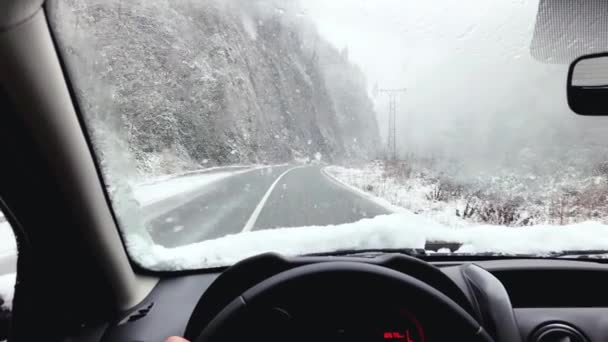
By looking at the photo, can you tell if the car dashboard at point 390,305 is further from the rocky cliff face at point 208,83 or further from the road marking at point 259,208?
the rocky cliff face at point 208,83

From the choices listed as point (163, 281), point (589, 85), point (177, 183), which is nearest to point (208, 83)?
point (177, 183)

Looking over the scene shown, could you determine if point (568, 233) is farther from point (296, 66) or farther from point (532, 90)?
point (296, 66)

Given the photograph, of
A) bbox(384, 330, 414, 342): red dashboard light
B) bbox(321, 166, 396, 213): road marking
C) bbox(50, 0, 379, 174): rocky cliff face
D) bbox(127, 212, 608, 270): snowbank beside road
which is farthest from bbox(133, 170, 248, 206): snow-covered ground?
bbox(384, 330, 414, 342): red dashboard light

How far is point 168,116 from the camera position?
3324 mm

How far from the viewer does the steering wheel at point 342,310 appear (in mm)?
1669

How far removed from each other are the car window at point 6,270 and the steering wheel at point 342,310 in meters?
1.46

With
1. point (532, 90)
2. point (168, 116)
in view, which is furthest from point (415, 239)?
point (168, 116)

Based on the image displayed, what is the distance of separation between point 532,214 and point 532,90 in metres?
0.87

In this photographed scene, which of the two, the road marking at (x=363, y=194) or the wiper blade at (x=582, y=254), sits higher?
the road marking at (x=363, y=194)

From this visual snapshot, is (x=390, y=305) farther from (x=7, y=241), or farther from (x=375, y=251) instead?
(x=7, y=241)

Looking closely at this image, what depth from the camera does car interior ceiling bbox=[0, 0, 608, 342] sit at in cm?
177

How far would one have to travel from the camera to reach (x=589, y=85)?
2439 millimetres

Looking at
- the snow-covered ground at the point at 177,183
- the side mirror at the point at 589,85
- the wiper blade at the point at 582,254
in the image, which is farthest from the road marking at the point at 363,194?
the side mirror at the point at 589,85

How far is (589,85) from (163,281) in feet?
9.02
